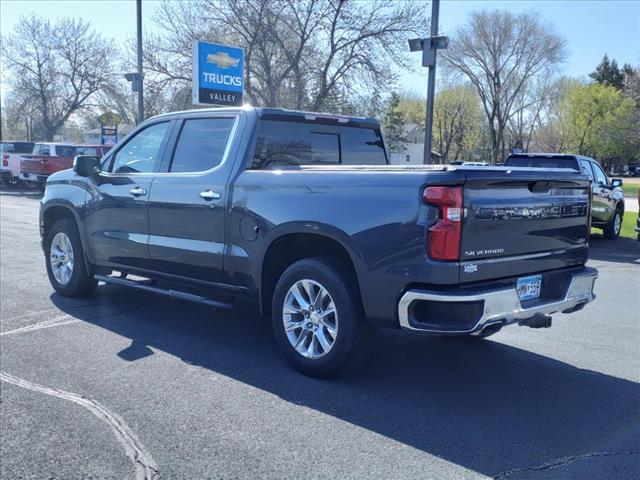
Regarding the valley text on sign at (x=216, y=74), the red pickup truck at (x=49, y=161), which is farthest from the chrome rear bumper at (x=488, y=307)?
the red pickup truck at (x=49, y=161)

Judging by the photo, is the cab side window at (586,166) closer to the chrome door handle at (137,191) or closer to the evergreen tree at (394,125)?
the chrome door handle at (137,191)

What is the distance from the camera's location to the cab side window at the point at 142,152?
243 inches

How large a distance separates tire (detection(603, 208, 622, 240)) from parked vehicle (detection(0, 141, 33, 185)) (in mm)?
22535

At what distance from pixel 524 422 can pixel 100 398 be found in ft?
9.09

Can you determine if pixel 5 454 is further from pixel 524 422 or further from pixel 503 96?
pixel 503 96

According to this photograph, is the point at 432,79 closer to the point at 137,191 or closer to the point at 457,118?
the point at 137,191

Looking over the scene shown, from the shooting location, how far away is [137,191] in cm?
613

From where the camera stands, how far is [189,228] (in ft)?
18.4

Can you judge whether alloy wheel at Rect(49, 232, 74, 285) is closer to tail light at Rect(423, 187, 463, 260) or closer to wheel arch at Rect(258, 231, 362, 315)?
wheel arch at Rect(258, 231, 362, 315)

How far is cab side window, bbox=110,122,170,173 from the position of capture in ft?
20.3

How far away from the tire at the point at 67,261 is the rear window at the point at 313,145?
2.71 m

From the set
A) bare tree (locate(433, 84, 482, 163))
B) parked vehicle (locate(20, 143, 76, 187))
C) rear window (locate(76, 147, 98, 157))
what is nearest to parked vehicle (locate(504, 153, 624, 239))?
parked vehicle (locate(20, 143, 76, 187))

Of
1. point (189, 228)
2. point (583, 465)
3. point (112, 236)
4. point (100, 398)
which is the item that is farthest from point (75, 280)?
point (583, 465)

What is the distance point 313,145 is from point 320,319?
6.27ft
